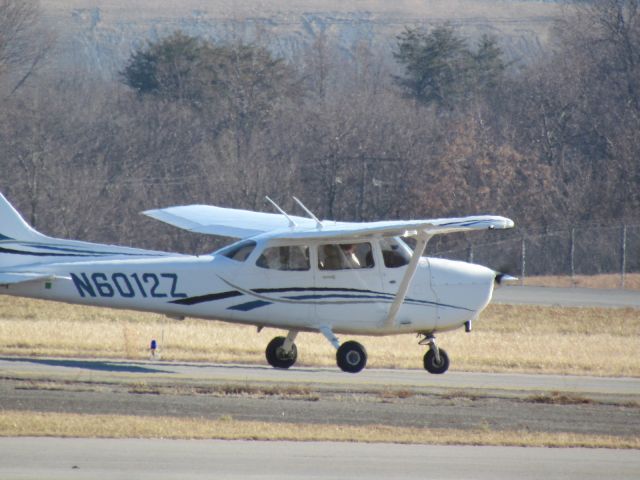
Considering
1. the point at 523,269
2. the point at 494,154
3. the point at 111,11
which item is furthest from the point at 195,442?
the point at 111,11

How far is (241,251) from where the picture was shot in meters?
19.7

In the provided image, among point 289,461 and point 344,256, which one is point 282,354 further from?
point 289,461

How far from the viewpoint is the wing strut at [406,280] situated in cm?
1912

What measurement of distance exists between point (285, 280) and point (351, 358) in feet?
5.28

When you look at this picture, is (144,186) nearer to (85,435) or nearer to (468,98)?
(468,98)

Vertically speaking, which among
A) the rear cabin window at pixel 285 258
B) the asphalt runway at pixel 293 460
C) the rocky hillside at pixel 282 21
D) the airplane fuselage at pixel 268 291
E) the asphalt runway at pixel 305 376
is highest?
the rocky hillside at pixel 282 21

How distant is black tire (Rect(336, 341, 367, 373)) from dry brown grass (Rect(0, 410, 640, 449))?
14.6 ft

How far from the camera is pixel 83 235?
47.9 meters

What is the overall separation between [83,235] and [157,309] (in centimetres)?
2925

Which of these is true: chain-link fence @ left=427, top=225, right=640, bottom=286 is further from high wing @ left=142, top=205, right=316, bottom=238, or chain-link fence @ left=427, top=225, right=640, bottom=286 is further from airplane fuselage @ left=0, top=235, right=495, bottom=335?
airplane fuselage @ left=0, top=235, right=495, bottom=335

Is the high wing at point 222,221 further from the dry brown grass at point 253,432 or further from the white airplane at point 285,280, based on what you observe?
the dry brown grass at point 253,432

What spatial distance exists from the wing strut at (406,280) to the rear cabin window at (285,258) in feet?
4.60

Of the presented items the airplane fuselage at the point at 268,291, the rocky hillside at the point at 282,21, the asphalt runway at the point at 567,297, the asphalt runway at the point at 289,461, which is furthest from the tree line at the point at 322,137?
the rocky hillside at the point at 282,21

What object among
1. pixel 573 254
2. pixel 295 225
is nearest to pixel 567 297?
pixel 573 254
